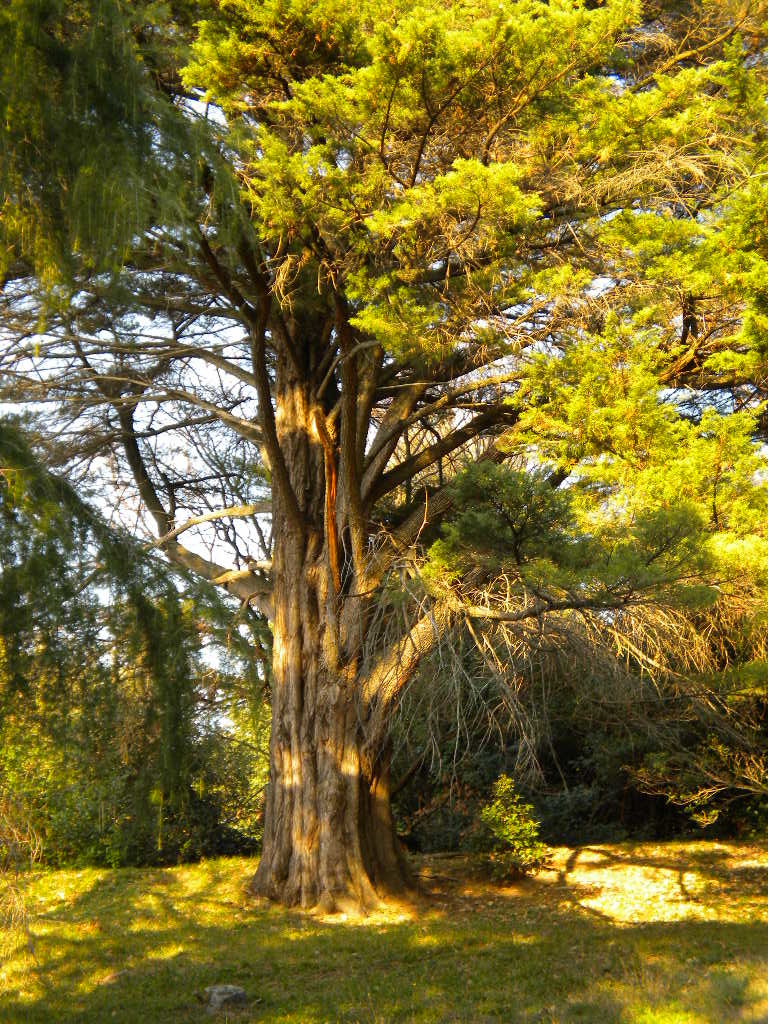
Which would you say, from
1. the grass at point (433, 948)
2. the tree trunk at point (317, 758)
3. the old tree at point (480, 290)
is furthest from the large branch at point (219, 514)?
the grass at point (433, 948)

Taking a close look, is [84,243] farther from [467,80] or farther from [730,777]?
[730,777]

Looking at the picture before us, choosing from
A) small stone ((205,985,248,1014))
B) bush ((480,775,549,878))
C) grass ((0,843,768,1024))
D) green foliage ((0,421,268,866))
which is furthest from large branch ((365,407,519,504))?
green foliage ((0,421,268,866))

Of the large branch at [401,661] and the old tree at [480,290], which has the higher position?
the old tree at [480,290]

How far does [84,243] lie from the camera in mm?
4719

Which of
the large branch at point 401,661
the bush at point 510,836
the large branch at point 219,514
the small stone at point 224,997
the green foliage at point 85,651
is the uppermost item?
the large branch at point 219,514

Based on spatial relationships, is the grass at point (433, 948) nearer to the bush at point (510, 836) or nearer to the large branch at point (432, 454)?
the bush at point (510, 836)

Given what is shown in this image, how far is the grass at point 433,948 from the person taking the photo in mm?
7246

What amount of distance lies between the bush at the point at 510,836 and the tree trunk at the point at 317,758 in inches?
58.2

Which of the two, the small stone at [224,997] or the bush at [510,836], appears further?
the bush at [510,836]

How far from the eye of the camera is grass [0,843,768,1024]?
7.25 metres

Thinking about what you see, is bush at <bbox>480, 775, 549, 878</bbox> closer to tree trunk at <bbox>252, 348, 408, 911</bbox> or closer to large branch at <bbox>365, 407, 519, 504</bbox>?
tree trunk at <bbox>252, 348, 408, 911</bbox>

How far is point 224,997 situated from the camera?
24.7 feet

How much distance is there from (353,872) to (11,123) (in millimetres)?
8458

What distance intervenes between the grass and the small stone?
0.11 meters
